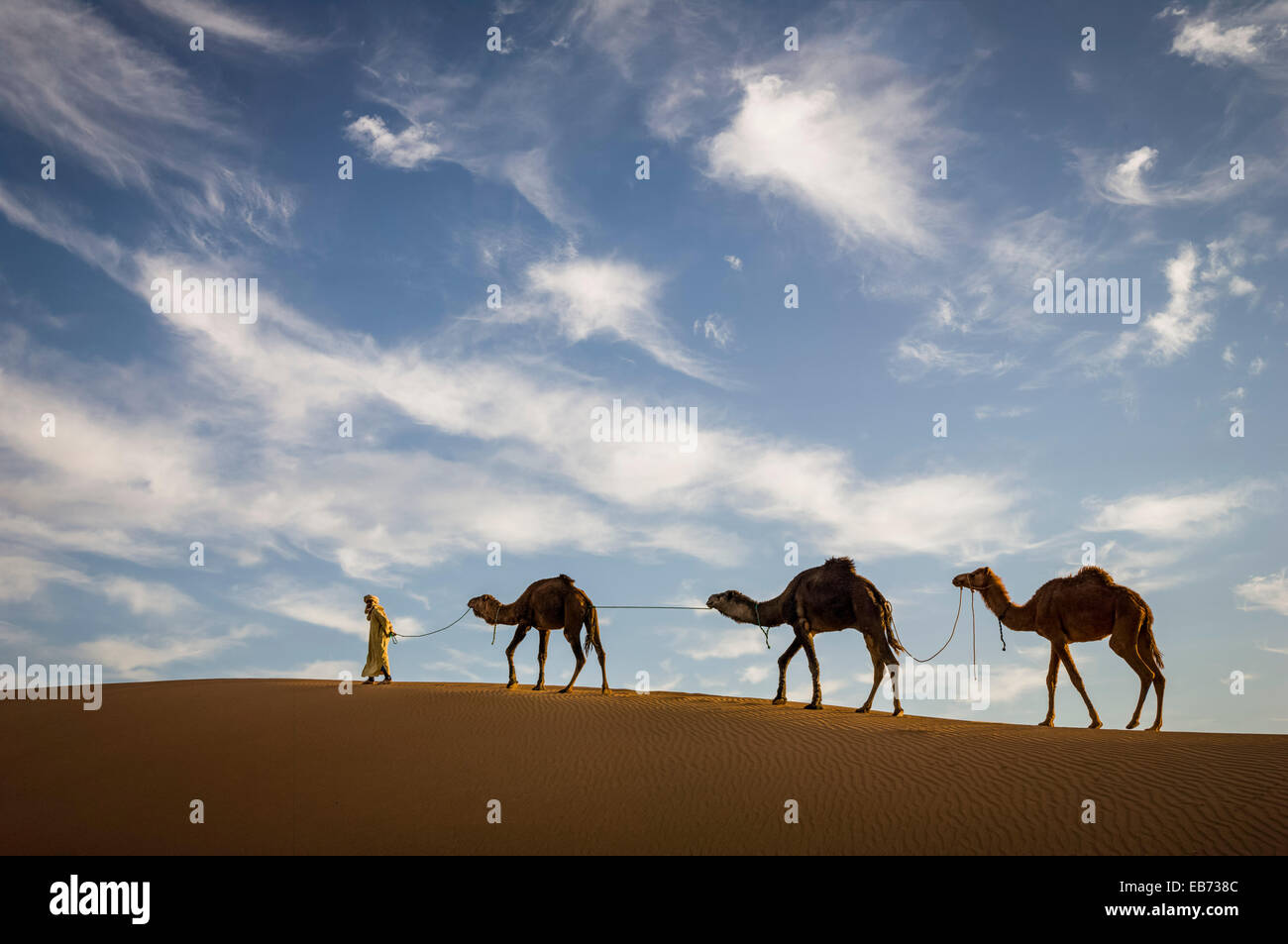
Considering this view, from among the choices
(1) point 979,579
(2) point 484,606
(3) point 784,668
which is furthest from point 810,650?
(2) point 484,606

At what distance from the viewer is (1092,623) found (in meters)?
21.7

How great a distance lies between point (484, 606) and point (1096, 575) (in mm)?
15181

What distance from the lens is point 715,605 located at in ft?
82.3

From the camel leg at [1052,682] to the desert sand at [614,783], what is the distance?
4.84ft

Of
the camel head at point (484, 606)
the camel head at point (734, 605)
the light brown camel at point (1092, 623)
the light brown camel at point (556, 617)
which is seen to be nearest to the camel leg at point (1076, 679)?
the light brown camel at point (1092, 623)

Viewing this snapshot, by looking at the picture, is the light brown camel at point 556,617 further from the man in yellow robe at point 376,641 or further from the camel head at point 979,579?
the camel head at point 979,579

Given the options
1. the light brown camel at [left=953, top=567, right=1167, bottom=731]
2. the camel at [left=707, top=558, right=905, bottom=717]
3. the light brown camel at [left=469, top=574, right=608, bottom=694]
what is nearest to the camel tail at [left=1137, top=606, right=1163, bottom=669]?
the light brown camel at [left=953, top=567, right=1167, bottom=731]

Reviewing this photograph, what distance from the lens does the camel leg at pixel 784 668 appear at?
22.4m

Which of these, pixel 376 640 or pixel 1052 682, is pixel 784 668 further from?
pixel 376 640

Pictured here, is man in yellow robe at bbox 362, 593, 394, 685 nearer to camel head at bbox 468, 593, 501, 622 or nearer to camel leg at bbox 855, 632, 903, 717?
camel head at bbox 468, 593, 501, 622
